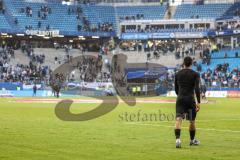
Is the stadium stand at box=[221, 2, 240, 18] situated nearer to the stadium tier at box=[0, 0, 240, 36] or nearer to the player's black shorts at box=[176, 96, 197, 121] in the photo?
the stadium tier at box=[0, 0, 240, 36]

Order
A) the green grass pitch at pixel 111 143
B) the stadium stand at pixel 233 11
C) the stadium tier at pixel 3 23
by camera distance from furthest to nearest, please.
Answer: the stadium tier at pixel 3 23 → the stadium stand at pixel 233 11 → the green grass pitch at pixel 111 143

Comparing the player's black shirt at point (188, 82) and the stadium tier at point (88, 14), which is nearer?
the player's black shirt at point (188, 82)

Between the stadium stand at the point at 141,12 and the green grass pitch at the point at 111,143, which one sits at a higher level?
the stadium stand at the point at 141,12

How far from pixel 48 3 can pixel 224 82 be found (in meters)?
36.3

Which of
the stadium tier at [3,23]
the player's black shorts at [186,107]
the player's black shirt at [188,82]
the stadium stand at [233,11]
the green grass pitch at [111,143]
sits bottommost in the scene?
the green grass pitch at [111,143]

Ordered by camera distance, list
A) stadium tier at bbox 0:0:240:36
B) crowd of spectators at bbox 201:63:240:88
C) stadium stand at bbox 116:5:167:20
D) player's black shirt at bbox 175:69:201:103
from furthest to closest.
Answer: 1. stadium stand at bbox 116:5:167:20
2. stadium tier at bbox 0:0:240:36
3. crowd of spectators at bbox 201:63:240:88
4. player's black shirt at bbox 175:69:201:103

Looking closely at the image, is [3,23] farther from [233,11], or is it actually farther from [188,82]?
[188,82]

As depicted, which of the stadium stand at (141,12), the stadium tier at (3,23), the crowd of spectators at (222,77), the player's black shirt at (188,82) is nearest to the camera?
the player's black shirt at (188,82)

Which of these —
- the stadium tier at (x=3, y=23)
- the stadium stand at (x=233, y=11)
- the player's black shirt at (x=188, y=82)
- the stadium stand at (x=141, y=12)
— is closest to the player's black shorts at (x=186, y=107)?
the player's black shirt at (x=188, y=82)

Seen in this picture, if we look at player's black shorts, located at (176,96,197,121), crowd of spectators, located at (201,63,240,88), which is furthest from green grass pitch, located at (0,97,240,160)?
crowd of spectators, located at (201,63,240,88)

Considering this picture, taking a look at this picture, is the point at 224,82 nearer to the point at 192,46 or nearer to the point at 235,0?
the point at 192,46

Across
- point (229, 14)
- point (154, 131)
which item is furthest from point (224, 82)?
point (154, 131)

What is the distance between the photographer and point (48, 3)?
98500mm

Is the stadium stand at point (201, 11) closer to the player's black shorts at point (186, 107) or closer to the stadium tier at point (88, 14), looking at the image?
the stadium tier at point (88, 14)
